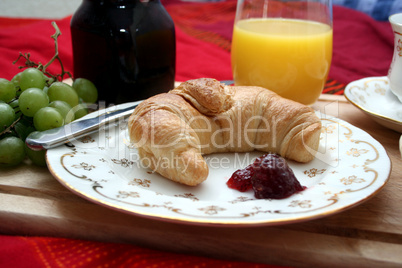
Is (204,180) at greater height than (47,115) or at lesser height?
lesser

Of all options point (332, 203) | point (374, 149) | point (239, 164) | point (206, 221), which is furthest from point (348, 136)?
point (206, 221)

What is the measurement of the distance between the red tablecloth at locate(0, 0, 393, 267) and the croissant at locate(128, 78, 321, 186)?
282mm

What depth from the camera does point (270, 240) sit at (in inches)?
37.3

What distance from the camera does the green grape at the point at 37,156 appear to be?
1197 millimetres

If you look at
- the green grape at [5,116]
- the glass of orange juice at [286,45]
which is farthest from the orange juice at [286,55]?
the green grape at [5,116]

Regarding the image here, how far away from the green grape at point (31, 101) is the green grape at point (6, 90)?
0.08 metres

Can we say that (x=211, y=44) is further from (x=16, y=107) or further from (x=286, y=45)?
(x=16, y=107)

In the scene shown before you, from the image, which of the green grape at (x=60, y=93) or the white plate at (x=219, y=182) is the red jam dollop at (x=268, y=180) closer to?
the white plate at (x=219, y=182)

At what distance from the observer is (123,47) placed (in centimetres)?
157

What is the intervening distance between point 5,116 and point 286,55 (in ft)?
3.47

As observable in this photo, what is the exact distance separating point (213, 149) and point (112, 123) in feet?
1.23

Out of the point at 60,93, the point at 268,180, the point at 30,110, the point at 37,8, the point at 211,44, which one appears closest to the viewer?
the point at 268,180

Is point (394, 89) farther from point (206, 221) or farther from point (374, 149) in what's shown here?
point (206, 221)

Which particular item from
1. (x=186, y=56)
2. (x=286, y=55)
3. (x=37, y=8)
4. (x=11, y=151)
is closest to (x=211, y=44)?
(x=186, y=56)
